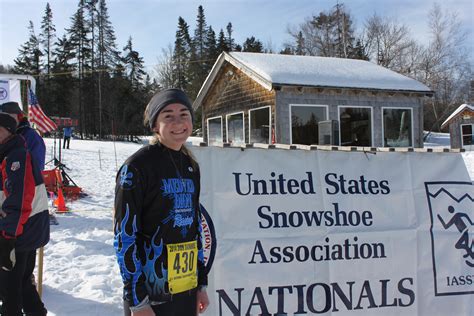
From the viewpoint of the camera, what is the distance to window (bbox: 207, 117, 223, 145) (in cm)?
1595

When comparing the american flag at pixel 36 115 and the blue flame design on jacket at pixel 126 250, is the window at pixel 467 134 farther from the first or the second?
the blue flame design on jacket at pixel 126 250

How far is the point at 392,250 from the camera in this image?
12.0 ft

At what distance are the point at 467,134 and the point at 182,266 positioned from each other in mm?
29190

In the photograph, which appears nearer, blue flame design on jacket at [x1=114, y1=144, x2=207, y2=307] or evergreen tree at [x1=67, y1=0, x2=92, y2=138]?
blue flame design on jacket at [x1=114, y1=144, x2=207, y2=307]

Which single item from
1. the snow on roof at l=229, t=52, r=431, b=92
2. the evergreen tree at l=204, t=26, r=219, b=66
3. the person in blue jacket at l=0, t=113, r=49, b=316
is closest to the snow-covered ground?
the person in blue jacket at l=0, t=113, r=49, b=316

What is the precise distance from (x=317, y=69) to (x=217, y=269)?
449 inches

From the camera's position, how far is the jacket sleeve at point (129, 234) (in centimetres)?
191

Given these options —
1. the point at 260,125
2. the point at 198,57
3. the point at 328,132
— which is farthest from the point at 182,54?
the point at 328,132

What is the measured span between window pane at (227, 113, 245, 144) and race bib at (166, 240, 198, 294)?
39.8ft

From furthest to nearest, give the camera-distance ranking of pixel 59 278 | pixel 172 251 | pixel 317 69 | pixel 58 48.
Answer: pixel 58 48 < pixel 317 69 < pixel 59 278 < pixel 172 251

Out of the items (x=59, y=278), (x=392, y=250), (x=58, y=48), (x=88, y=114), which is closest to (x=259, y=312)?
(x=392, y=250)

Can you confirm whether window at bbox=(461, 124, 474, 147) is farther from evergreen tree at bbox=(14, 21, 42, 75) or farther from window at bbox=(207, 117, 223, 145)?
evergreen tree at bbox=(14, 21, 42, 75)

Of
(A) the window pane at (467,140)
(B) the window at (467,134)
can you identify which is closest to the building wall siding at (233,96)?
(B) the window at (467,134)

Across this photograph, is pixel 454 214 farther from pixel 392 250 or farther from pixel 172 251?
pixel 172 251
